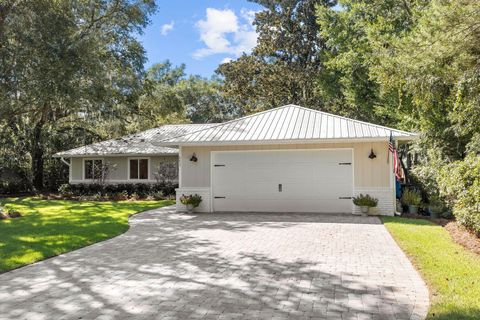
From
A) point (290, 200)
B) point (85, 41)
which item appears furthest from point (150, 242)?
point (85, 41)

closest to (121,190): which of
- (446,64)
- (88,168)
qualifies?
(88,168)

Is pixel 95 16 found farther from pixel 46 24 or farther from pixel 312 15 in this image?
pixel 312 15

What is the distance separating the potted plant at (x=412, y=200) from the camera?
13742 millimetres

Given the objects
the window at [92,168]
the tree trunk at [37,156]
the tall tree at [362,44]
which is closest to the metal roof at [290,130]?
the tall tree at [362,44]

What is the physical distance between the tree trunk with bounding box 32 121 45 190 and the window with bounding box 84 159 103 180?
3.65m

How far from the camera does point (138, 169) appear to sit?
2317 cm

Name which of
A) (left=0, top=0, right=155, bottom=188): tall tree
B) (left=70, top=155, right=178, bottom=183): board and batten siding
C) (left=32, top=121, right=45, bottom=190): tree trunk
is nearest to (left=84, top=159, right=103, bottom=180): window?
(left=70, top=155, right=178, bottom=183): board and batten siding

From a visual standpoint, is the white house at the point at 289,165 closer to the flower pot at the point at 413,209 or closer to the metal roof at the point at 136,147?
the flower pot at the point at 413,209

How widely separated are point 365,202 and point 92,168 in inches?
655

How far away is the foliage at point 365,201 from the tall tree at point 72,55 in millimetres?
10807

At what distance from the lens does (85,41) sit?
50.4 feet

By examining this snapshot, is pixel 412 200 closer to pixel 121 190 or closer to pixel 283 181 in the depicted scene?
pixel 283 181

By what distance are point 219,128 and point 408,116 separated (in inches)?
327

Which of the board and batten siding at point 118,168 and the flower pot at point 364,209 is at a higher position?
the board and batten siding at point 118,168
